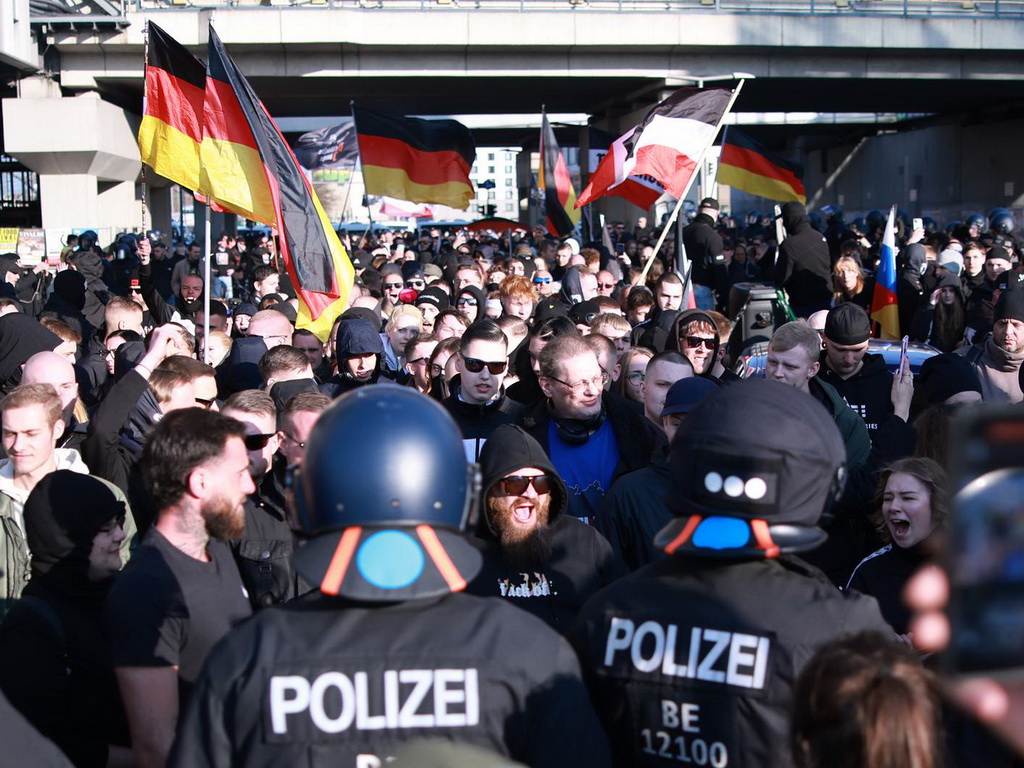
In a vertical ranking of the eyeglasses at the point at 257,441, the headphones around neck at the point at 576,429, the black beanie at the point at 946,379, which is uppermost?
the black beanie at the point at 946,379

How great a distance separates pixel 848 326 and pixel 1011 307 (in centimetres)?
144

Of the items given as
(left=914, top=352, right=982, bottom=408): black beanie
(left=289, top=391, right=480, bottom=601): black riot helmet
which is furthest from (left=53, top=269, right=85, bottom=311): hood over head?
(left=289, top=391, right=480, bottom=601): black riot helmet

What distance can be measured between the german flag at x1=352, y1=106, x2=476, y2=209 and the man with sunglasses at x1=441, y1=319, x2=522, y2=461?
873 cm

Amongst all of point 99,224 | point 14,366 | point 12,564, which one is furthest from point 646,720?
point 99,224

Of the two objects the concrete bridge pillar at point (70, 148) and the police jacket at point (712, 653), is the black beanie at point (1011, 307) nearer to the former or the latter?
the police jacket at point (712, 653)

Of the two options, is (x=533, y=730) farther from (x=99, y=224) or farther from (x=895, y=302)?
(x=99, y=224)

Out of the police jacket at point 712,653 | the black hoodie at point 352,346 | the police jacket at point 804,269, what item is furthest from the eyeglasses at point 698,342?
the police jacket at point 804,269

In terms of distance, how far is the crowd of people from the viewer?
7.29ft

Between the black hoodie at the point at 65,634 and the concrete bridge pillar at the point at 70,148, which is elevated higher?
the concrete bridge pillar at the point at 70,148

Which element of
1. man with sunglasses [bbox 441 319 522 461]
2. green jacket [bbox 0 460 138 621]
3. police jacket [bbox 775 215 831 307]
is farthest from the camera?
police jacket [bbox 775 215 831 307]

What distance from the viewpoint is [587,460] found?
577cm

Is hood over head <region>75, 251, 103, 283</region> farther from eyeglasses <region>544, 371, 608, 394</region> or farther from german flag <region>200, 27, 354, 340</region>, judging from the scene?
eyeglasses <region>544, 371, 608, 394</region>

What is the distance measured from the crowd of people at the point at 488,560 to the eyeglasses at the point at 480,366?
0.05 ft

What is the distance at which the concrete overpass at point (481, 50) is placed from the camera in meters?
32.8
